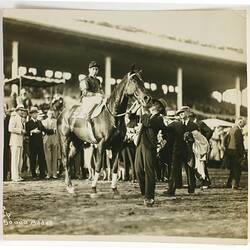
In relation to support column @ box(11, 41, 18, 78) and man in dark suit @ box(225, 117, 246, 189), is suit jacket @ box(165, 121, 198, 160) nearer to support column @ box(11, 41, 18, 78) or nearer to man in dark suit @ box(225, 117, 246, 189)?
→ man in dark suit @ box(225, 117, 246, 189)

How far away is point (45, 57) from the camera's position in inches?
50.0

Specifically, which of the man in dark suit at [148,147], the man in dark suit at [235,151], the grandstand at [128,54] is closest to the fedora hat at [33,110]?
the grandstand at [128,54]

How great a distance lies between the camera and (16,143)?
1.28m

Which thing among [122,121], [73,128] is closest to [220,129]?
[122,121]

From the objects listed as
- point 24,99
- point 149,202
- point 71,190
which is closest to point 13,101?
point 24,99

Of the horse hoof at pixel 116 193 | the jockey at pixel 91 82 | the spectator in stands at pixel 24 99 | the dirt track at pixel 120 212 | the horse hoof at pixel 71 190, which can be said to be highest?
the jockey at pixel 91 82

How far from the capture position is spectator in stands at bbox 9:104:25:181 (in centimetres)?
128

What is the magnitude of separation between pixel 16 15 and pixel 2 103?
0.29m

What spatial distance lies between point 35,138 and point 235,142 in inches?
26.0

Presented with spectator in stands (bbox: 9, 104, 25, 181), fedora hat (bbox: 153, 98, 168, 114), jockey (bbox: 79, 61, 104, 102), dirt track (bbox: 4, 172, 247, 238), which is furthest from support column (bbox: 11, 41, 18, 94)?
fedora hat (bbox: 153, 98, 168, 114)

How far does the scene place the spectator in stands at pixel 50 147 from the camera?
128cm

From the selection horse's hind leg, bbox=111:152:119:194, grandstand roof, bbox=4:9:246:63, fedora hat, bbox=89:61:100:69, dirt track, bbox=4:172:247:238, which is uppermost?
grandstand roof, bbox=4:9:246:63

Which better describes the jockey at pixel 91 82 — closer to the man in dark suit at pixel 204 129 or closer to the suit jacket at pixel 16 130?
the suit jacket at pixel 16 130

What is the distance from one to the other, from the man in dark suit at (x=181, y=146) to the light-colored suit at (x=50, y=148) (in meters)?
0.38
